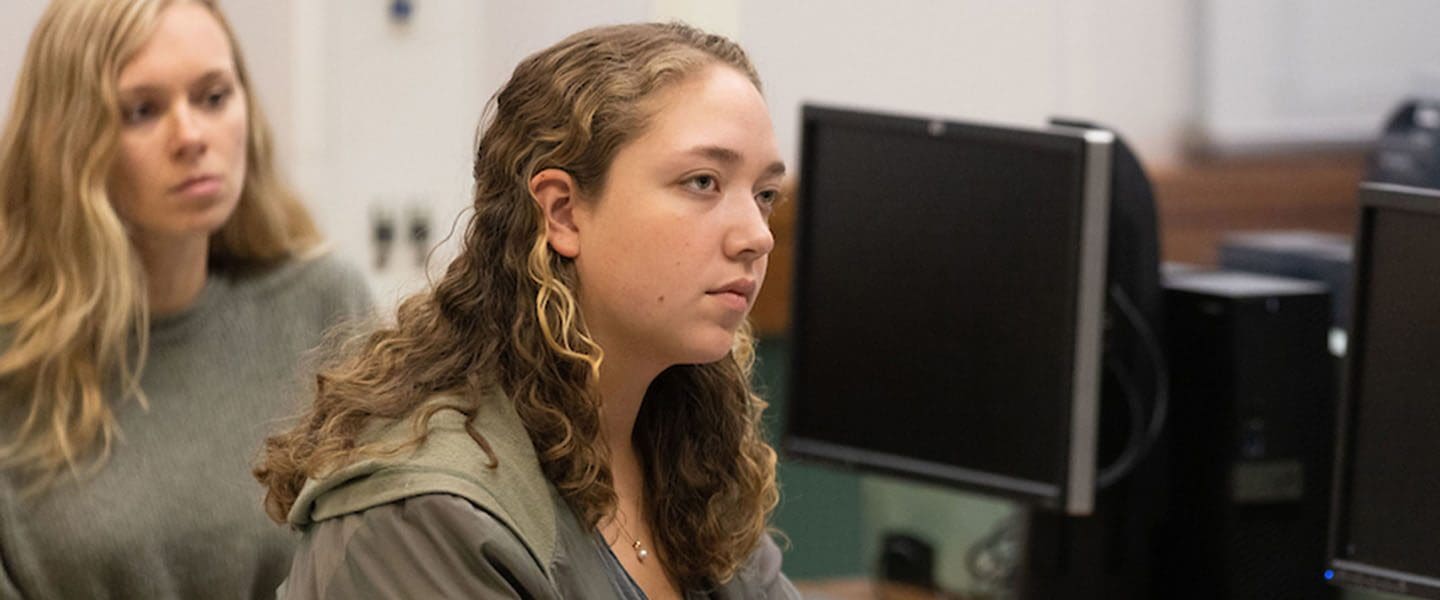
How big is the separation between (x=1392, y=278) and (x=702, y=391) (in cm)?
68

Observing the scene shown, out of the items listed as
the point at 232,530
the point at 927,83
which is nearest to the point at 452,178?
the point at 927,83

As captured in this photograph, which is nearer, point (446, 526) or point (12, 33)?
point (446, 526)

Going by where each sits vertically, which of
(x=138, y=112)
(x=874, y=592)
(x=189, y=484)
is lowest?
(x=874, y=592)

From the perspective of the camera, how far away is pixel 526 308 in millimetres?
1469

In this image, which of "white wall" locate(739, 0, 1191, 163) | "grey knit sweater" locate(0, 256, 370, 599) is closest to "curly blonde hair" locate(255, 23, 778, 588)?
"grey knit sweater" locate(0, 256, 370, 599)

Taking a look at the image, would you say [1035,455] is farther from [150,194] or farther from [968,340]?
[150,194]

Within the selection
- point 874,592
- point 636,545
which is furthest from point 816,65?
point 636,545

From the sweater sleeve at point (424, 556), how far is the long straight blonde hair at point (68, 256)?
0.86m

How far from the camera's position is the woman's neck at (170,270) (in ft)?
7.37

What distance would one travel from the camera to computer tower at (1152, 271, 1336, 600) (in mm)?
2195

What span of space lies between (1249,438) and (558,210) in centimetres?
106

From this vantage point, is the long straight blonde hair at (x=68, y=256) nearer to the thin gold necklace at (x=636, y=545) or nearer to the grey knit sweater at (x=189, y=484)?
the grey knit sweater at (x=189, y=484)

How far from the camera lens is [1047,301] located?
2.14 meters

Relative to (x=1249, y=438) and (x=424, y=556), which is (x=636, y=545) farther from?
(x=1249, y=438)
